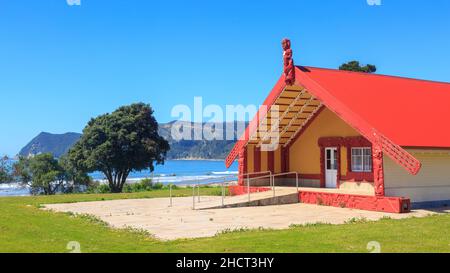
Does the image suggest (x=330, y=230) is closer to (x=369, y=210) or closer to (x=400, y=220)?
(x=400, y=220)

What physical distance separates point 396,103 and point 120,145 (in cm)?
2859

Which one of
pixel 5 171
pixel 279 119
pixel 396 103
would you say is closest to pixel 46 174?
pixel 5 171

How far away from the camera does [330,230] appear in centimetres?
1266

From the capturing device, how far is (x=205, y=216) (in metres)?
17.0

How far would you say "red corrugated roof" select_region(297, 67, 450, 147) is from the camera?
1902 centimetres

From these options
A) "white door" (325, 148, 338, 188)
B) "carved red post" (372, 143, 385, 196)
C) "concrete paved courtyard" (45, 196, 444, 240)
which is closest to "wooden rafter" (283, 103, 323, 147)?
"white door" (325, 148, 338, 188)

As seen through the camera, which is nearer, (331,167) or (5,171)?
(331,167)

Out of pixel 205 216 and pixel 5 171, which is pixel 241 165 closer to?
pixel 205 216

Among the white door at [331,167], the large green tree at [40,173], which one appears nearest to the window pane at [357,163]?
the white door at [331,167]

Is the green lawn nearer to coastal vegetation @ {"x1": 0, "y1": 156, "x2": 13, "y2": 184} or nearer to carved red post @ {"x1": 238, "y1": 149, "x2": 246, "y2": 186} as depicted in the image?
carved red post @ {"x1": 238, "y1": 149, "x2": 246, "y2": 186}

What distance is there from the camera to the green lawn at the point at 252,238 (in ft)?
32.8

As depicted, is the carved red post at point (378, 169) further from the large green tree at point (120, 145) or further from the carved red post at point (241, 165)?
the large green tree at point (120, 145)
